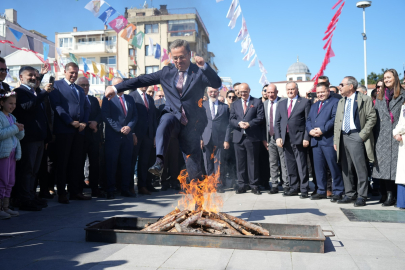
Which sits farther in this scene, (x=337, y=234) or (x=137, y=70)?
(x=137, y=70)

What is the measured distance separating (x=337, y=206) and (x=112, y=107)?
4864mm

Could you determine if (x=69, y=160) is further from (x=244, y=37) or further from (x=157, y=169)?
(x=244, y=37)

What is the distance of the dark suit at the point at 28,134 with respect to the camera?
6004 mm

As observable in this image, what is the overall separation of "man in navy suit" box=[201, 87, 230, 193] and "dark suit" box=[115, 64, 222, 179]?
3.69 m

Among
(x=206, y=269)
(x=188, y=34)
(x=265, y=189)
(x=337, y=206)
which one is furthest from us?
(x=188, y=34)

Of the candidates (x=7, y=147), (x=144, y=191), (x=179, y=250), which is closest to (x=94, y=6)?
(x=144, y=191)

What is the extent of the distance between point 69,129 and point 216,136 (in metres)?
3.42

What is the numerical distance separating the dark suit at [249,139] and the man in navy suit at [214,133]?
46 centimetres

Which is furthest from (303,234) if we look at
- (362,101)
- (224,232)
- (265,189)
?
(265,189)

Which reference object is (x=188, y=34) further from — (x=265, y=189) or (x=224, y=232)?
(x=224, y=232)

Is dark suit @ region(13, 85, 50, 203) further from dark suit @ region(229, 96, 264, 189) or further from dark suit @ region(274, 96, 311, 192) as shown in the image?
dark suit @ region(274, 96, 311, 192)

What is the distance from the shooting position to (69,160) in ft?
23.4

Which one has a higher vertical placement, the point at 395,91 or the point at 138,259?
the point at 395,91

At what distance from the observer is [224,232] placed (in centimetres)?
394
